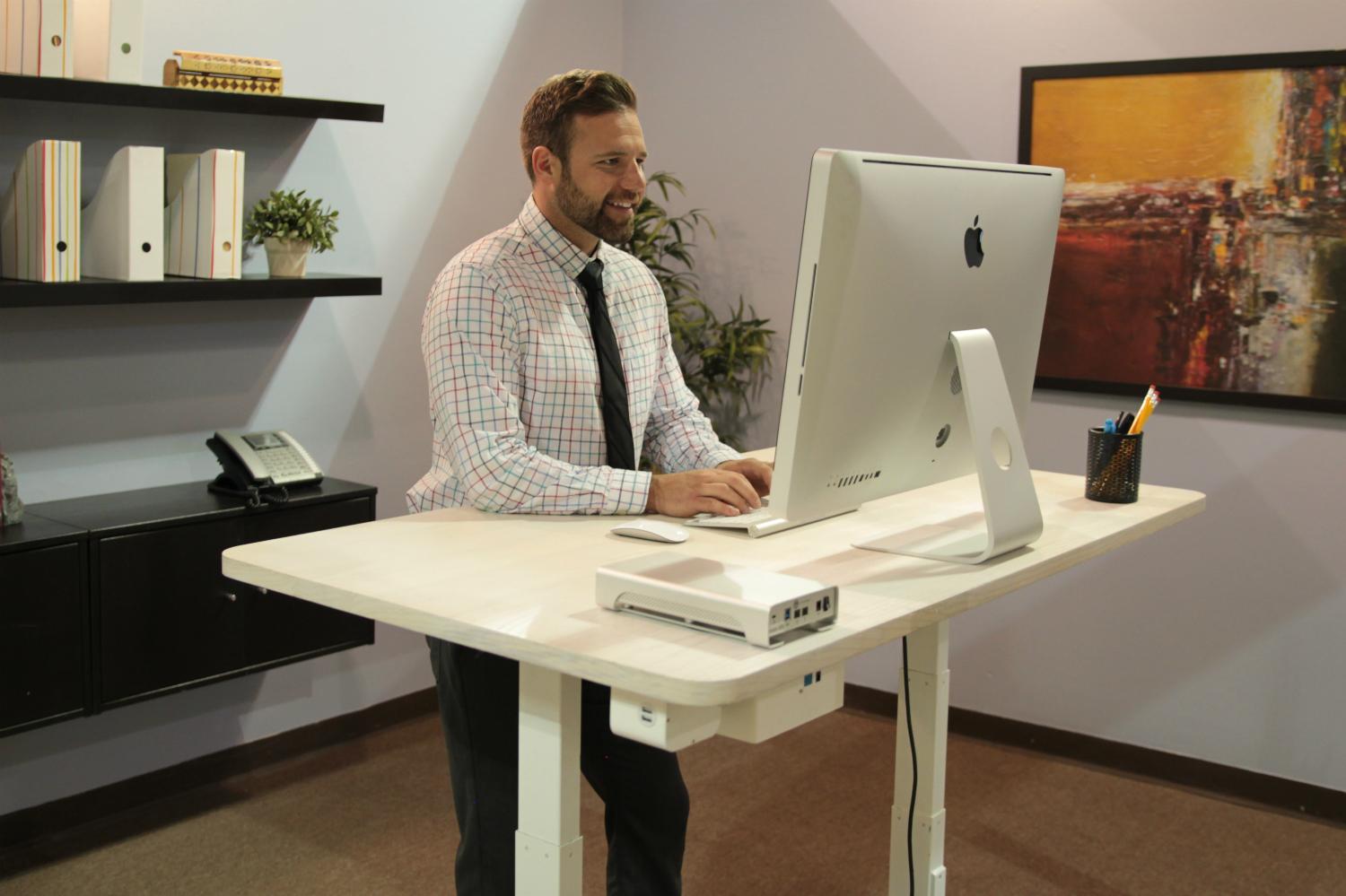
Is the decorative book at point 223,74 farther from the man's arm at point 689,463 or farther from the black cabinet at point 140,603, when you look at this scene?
the man's arm at point 689,463

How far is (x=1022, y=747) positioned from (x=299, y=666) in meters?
2.11

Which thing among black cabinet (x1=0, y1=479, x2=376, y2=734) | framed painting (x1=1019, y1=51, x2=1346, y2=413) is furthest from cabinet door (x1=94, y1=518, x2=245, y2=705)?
framed painting (x1=1019, y1=51, x2=1346, y2=413)

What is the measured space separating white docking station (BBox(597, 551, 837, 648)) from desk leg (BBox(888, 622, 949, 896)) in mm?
792

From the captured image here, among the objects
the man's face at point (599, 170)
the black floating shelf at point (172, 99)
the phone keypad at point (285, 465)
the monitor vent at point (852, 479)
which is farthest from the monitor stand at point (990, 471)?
the black floating shelf at point (172, 99)

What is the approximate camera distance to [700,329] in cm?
439

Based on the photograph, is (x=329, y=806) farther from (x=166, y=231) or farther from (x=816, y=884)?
(x=166, y=231)

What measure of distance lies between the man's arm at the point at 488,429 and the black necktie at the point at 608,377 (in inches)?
6.6

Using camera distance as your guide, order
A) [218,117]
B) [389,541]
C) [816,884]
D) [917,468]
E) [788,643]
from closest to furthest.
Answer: [788,643] < [389,541] < [917,468] < [816,884] < [218,117]

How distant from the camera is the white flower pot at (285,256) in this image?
135 inches

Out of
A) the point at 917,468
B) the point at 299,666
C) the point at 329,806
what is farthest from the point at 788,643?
the point at 299,666

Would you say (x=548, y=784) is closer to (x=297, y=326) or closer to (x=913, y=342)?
(x=913, y=342)

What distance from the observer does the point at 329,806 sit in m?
3.51

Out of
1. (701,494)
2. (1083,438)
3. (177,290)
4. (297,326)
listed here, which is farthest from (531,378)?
(1083,438)

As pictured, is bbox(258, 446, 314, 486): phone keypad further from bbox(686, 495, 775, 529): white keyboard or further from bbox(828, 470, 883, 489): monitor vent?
A: bbox(828, 470, 883, 489): monitor vent
